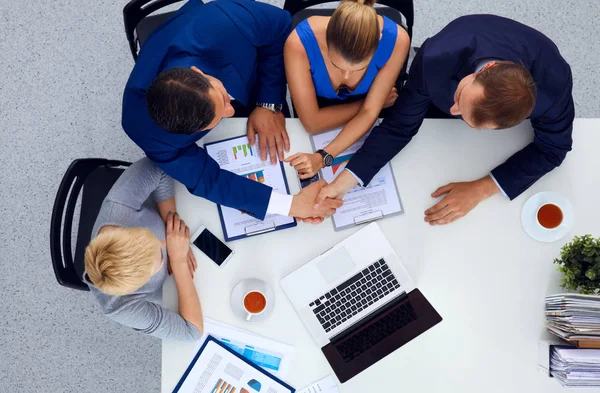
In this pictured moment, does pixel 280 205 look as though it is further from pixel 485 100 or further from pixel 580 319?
pixel 580 319

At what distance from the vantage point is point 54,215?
1.55 m

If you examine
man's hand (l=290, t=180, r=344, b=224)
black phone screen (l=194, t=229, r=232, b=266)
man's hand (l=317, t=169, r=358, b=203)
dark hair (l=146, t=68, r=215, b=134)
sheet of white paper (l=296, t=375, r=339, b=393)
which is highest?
dark hair (l=146, t=68, r=215, b=134)

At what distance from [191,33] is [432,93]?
2.46 ft

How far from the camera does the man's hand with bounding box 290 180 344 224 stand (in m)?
1.56

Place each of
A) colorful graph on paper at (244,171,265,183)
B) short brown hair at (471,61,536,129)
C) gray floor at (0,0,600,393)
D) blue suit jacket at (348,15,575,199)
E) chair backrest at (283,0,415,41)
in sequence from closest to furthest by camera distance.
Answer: short brown hair at (471,61,536,129) → blue suit jacket at (348,15,575,199) → colorful graph on paper at (244,171,265,183) → chair backrest at (283,0,415,41) → gray floor at (0,0,600,393)

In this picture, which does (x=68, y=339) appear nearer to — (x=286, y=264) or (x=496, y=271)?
(x=286, y=264)

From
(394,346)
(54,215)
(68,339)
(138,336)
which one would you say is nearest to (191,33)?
(54,215)

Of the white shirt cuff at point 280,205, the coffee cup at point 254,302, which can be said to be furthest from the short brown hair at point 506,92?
the coffee cup at point 254,302

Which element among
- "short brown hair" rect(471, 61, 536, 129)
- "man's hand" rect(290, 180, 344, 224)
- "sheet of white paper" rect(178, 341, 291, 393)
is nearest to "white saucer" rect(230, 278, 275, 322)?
"sheet of white paper" rect(178, 341, 291, 393)

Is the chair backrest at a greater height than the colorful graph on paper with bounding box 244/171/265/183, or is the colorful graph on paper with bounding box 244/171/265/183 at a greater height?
the chair backrest

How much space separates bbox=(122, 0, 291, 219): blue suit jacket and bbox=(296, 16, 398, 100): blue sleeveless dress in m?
0.10

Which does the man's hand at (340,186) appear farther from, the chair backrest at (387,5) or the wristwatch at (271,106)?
the chair backrest at (387,5)

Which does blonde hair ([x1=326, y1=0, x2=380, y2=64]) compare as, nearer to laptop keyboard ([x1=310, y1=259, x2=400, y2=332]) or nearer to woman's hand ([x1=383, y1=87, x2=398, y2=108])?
woman's hand ([x1=383, y1=87, x2=398, y2=108])

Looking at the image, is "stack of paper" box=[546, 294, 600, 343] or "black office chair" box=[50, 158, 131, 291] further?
"black office chair" box=[50, 158, 131, 291]
